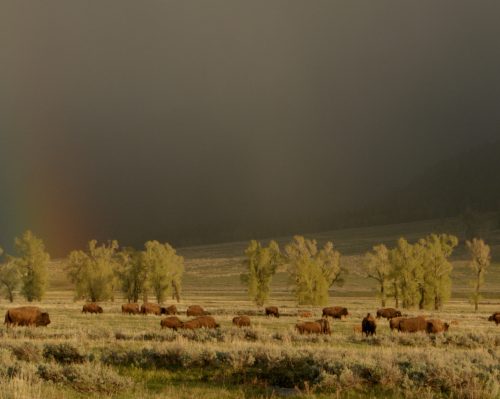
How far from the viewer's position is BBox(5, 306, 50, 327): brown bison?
114 feet

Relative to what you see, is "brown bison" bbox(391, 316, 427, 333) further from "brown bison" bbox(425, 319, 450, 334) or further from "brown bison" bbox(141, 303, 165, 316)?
"brown bison" bbox(141, 303, 165, 316)

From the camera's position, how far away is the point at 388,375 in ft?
47.4

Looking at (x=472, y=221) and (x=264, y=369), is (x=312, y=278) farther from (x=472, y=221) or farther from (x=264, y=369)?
(x=472, y=221)

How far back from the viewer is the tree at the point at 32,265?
82.9 meters

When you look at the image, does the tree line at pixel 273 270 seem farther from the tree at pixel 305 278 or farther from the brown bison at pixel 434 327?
the brown bison at pixel 434 327

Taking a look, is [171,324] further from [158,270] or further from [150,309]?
[158,270]

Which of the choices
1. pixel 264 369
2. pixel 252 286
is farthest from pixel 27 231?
pixel 264 369

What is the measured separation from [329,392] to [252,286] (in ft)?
204

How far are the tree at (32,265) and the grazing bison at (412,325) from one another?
66952mm

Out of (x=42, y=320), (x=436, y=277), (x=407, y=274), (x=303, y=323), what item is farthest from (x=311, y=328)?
(x=436, y=277)

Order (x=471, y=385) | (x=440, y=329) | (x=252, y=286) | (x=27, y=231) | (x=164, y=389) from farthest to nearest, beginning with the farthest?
(x=27, y=231), (x=252, y=286), (x=440, y=329), (x=164, y=389), (x=471, y=385)

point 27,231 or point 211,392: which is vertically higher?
point 27,231

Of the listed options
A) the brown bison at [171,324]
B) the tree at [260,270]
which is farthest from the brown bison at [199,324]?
the tree at [260,270]

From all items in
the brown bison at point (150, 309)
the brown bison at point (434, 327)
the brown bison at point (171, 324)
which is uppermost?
the brown bison at point (171, 324)
